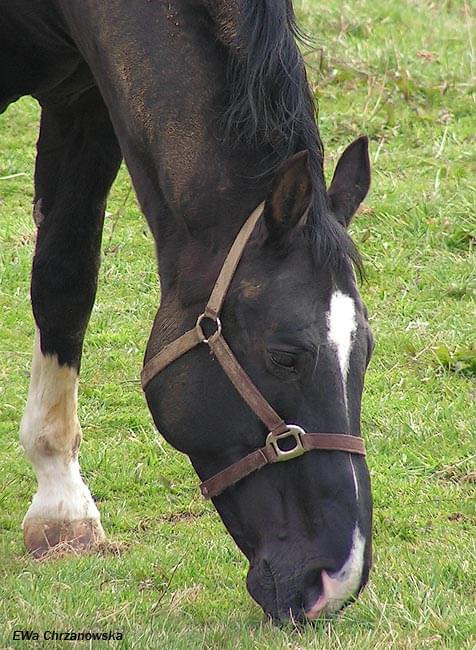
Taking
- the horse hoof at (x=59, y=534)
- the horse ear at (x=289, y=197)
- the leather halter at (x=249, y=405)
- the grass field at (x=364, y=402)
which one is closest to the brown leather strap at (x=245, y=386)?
the leather halter at (x=249, y=405)

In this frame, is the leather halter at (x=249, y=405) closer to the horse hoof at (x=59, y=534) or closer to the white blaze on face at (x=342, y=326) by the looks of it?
the white blaze on face at (x=342, y=326)

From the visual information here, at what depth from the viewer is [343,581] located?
125 inches

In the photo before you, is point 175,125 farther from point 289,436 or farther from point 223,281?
point 289,436

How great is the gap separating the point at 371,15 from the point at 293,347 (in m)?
6.81

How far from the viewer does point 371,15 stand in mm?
9586

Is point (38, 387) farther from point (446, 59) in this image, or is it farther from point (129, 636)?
point (446, 59)

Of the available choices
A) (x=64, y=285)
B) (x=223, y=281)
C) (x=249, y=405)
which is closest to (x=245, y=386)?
(x=249, y=405)

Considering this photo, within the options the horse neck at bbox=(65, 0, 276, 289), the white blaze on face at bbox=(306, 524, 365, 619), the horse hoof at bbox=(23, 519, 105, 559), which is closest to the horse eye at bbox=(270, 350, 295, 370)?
the horse neck at bbox=(65, 0, 276, 289)

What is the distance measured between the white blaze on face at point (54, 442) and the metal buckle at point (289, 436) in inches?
53.7

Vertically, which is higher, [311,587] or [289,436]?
[289,436]

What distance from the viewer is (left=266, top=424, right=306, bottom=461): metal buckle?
3.22m

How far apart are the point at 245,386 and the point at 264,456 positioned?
0.18 m

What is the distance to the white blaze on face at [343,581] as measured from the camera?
317 centimetres

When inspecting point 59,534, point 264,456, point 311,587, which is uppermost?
point 264,456
